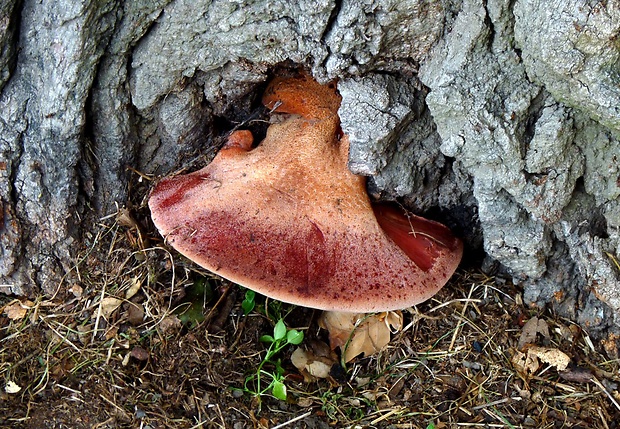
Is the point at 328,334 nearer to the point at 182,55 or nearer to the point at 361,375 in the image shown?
the point at 361,375

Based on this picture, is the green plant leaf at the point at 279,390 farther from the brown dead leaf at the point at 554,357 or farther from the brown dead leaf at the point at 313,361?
the brown dead leaf at the point at 554,357

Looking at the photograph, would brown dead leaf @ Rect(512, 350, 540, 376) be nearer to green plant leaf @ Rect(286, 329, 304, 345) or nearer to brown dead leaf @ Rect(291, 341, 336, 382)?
brown dead leaf @ Rect(291, 341, 336, 382)

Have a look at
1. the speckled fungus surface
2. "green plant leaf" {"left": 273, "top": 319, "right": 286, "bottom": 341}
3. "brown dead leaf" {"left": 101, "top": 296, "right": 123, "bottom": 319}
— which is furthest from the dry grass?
the speckled fungus surface

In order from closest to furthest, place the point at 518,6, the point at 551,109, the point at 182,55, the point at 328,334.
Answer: the point at 518,6 → the point at 551,109 → the point at 182,55 → the point at 328,334

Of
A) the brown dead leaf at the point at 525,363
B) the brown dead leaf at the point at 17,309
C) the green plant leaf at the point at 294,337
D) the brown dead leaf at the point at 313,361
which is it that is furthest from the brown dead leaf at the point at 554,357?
the brown dead leaf at the point at 17,309

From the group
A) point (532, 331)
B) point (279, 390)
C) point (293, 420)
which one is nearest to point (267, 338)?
point (279, 390)

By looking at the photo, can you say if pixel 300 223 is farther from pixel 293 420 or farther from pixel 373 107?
pixel 293 420

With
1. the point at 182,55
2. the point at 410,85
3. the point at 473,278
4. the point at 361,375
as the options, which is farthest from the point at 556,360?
the point at 182,55
